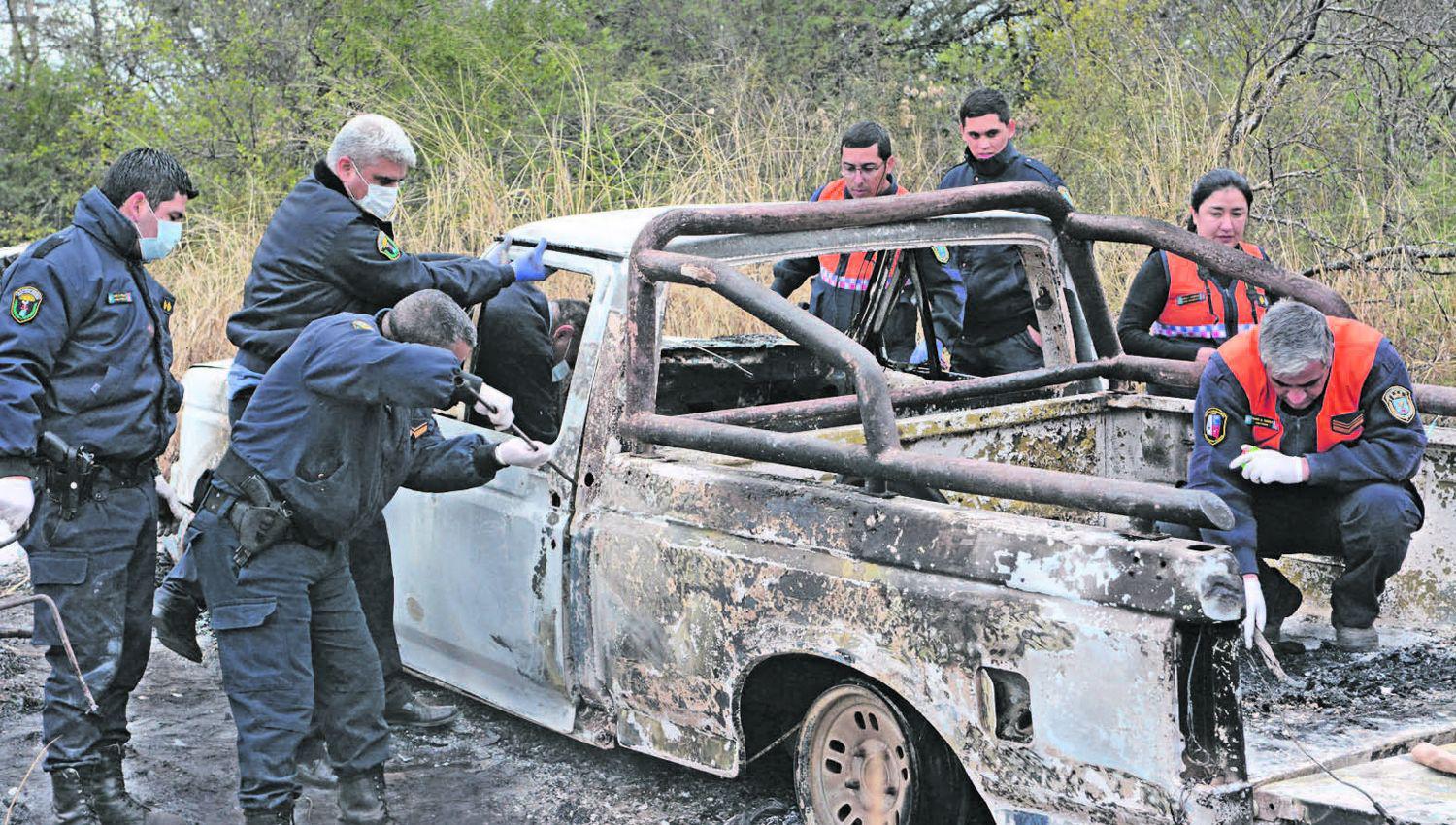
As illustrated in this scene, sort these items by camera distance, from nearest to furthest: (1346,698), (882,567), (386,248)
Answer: (882,567), (1346,698), (386,248)

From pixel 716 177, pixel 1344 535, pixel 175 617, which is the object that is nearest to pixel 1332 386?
pixel 1344 535

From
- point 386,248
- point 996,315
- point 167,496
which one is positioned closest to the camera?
point 167,496

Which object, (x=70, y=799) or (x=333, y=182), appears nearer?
(x=70, y=799)

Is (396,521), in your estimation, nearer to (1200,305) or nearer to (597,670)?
(597,670)

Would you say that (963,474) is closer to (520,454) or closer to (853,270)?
(520,454)

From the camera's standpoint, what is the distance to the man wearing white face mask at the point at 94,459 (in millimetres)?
3924

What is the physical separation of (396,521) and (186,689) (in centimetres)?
124

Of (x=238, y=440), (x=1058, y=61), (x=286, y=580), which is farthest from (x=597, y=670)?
(x=1058, y=61)

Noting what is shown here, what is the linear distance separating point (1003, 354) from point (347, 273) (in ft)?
8.28

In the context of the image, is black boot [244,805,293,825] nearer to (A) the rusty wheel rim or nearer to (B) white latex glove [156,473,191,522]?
(B) white latex glove [156,473,191,522]

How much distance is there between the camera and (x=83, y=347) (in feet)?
13.1

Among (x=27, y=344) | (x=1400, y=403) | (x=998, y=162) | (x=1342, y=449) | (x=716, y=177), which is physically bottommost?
(x=1342, y=449)

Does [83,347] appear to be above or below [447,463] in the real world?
above

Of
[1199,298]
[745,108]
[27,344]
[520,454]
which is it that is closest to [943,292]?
[1199,298]
